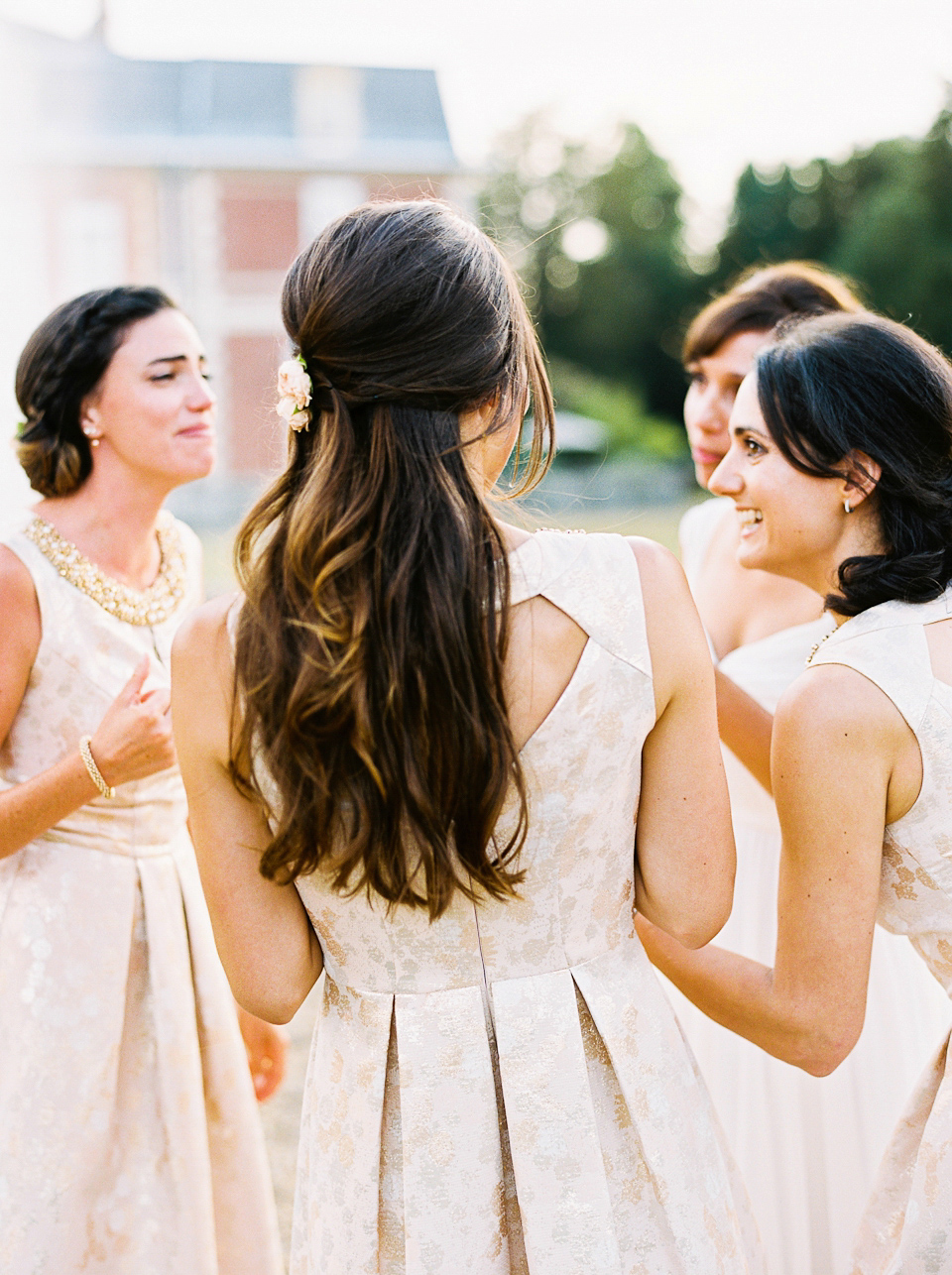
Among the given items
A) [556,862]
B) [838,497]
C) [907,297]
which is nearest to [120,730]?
[556,862]

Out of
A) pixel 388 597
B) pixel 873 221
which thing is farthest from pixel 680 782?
pixel 873 221

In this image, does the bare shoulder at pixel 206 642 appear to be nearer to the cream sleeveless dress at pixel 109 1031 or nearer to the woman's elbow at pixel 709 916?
the woman's elbow at pixel 709 916

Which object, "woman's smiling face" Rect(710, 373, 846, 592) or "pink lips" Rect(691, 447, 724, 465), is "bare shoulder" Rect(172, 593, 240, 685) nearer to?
"woman's smiling face" Rect(710, 373, 846, 592)

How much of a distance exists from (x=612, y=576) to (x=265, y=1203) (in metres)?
1.56

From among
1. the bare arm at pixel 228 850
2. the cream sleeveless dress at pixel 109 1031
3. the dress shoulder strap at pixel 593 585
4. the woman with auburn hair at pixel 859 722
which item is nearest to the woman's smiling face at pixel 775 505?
the woman with auburn hair at pixel 859 722

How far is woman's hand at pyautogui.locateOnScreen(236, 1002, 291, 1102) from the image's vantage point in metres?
2.67

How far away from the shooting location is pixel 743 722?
2188mm

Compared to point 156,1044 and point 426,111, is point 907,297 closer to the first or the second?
point 426,111

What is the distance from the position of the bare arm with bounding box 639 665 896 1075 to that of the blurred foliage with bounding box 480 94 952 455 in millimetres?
34256

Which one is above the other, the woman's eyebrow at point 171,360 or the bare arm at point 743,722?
the woman's eyebrow at point 171,360

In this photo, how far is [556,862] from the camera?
1.32 meters

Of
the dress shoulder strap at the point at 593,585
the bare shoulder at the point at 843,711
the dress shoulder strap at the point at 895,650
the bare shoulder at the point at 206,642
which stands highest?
the dress shoulder strap at the point at 593,585

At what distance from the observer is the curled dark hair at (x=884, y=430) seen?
1.62 meters

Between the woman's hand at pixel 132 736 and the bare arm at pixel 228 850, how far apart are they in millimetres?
582
